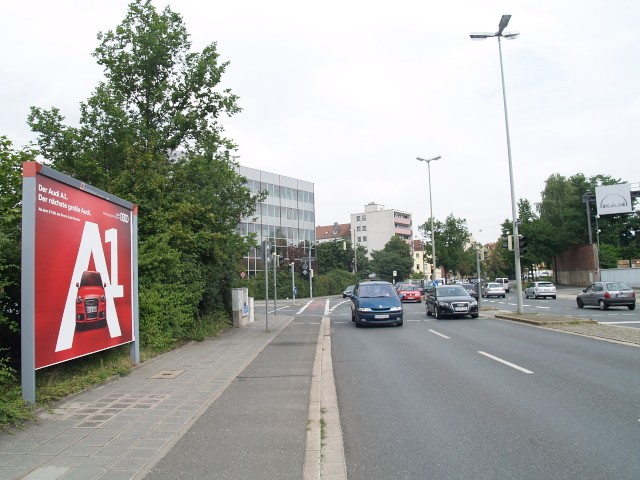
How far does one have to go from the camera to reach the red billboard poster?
22.8ft

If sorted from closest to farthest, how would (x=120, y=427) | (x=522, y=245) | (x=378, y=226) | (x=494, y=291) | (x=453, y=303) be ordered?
(x=120, y=427)
(x=522, y=245)
(x=453, y=303)
(x=494, y=291)
(x=378, y=226)

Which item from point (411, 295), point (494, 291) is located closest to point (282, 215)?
point (494, 291)

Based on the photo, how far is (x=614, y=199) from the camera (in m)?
63.2

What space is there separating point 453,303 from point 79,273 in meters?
17.8

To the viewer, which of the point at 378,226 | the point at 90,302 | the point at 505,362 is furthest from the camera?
the point at 378,226

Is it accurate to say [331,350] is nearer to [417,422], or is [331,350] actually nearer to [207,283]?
[207,283]

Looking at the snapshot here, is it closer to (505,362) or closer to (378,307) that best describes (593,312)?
(378,307)

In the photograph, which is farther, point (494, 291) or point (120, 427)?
point (494, 291)

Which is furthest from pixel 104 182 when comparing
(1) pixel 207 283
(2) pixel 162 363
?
(2) pixel 162 363

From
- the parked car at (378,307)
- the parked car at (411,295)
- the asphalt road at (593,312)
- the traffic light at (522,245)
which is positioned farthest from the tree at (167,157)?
the parked car at (411,295)

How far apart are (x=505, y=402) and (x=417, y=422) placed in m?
1.57

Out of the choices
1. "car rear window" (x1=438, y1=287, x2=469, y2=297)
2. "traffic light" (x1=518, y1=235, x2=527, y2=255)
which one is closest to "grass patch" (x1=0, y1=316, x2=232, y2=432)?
"car rear window" (x1=438, y1=287, x2=469, y2=297)

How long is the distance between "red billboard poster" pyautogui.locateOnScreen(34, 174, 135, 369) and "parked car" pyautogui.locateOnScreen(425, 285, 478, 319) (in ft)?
51.8

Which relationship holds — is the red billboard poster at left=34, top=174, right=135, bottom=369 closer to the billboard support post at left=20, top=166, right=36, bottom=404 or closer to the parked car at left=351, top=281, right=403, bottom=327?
the billboard support post at left=20, top=166, right=36, bottom=404
